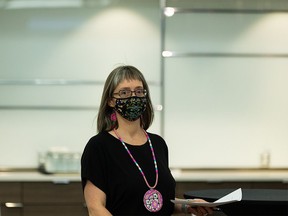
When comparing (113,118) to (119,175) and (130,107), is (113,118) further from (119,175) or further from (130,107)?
(119,175)

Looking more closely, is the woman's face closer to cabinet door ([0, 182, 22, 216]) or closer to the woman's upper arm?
the woman's upper arm

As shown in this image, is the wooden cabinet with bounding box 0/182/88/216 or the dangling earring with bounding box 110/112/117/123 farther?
the wooden cabinet with bounding box 0/182/88/216

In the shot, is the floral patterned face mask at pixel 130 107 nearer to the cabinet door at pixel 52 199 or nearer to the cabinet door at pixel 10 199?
the cabinet door at pixel 52 199

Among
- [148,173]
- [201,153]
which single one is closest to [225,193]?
[148,173]

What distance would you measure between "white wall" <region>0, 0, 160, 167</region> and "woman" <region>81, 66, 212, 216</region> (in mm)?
2449

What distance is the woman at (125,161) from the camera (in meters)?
1.92

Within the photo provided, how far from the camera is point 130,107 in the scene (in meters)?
2.03

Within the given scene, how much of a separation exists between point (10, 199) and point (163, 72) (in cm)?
155

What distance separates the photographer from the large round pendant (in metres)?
1.93

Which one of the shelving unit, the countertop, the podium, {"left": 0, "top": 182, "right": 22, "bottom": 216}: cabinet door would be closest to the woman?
the podium

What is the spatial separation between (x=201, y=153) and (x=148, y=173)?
2.65 metres

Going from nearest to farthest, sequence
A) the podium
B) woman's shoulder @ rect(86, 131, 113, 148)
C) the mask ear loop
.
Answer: the podium < woman's shoulder @ rect(86, 131, 113, 148) < the mask ear loop

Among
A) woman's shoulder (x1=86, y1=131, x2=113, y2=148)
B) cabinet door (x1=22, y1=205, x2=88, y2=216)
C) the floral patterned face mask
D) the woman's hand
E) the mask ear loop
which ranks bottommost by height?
cabinet door (x1=22, y1=205, x2=88, y2=216)

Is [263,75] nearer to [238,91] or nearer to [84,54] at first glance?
[238,91]
